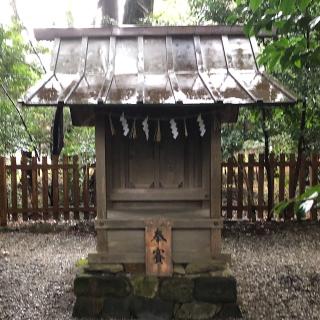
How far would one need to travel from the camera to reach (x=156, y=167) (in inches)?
198

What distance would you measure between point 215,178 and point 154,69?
136 centimetres

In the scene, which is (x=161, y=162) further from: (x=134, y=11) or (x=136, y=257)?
(x=134, y=11)

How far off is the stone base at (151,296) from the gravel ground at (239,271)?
11.5 inches

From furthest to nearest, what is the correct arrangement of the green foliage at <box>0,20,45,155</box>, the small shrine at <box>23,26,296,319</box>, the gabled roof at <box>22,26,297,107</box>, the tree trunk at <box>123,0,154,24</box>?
the tree trunk at <box>123,0,154,24</box> → the green foliage at <box>0,20,45,155</box> → the small shrine at <box>23,26,296,319</box> → the gabled roof at <box>22,26,297,107</box>

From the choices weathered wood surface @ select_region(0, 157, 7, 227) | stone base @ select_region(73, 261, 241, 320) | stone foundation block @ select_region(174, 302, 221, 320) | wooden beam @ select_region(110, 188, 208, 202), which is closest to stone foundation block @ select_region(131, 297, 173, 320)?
stone base @ select_region(73, 261, 241, 320)

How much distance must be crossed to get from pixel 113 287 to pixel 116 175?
A: 4.13ft

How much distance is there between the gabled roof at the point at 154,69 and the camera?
420 centimetres

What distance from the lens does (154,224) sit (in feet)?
15.8

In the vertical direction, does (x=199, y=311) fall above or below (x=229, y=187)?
below

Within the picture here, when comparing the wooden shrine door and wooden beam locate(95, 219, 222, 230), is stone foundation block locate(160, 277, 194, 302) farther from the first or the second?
the wooden shrine door

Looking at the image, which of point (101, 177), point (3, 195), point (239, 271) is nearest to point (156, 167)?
point (101, 177)

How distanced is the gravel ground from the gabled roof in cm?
249

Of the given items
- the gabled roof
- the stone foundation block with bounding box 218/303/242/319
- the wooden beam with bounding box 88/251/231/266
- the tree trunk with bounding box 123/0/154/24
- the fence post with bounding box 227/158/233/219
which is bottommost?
the stone foundation block with bounding box 218/303/242/319

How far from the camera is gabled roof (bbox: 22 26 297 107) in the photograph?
4199 mm
